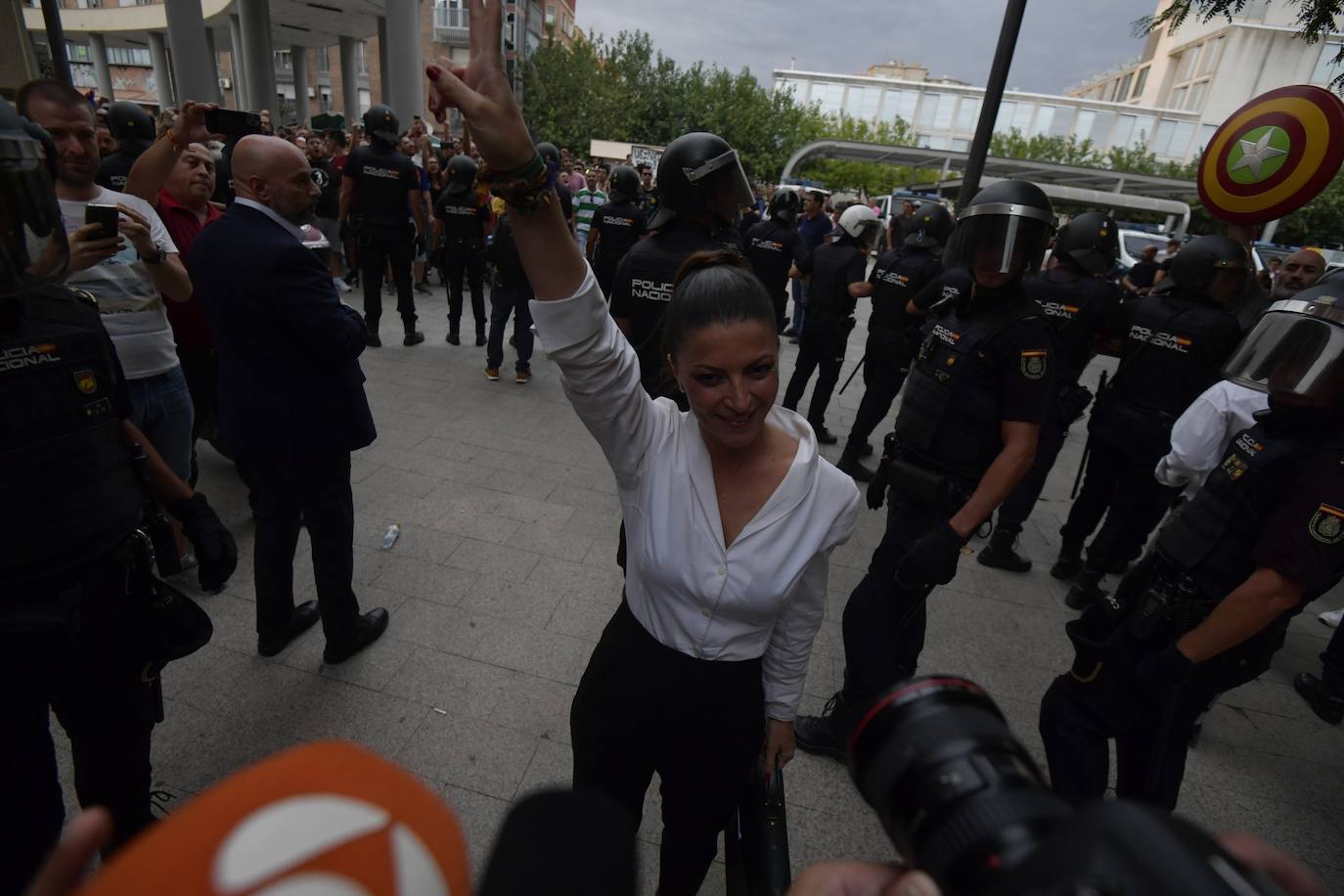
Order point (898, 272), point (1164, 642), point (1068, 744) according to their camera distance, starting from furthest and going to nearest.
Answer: point (898, 272) → point (1068, 744) → point (1164, 642)

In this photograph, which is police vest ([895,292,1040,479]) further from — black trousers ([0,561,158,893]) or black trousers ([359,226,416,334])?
black trousers ([359,226,416,334])

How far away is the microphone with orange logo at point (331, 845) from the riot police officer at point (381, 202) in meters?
7.27

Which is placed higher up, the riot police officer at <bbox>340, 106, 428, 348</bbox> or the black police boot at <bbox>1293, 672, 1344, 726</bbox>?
the riot police officer at <bbox>340, 106, 428, 348</bbox>

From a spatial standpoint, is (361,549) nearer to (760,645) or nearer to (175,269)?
(175,269)

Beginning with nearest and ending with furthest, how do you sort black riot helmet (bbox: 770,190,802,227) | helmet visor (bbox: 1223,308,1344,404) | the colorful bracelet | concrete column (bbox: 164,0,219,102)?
the colorful bracelet → helmet visor (bbox: 1223,308,1344,404) → black riot helmet (bbox: 770,190,802,227) → concrete column (bbox: 164,0,219,102)

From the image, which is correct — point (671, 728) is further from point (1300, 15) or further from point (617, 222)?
point (617, 222)

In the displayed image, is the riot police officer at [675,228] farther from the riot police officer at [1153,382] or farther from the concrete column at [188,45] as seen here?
the concrete column at [188,45]

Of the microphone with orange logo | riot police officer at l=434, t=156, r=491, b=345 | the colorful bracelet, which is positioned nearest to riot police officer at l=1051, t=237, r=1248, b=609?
the colorful bracelet

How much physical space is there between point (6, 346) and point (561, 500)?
3361 millimetres

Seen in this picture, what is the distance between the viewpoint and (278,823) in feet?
1.63

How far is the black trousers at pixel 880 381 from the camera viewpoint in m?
5.58

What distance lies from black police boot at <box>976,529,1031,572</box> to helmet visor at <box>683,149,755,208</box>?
2799 mm

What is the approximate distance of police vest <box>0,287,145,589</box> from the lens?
1.42 metres

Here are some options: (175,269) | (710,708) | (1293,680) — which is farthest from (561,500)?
(1293,680)
